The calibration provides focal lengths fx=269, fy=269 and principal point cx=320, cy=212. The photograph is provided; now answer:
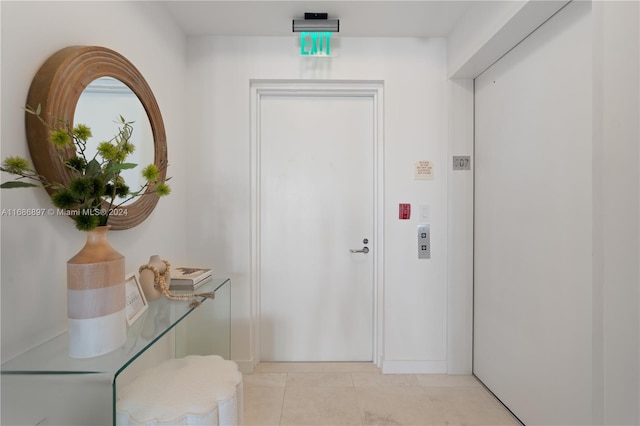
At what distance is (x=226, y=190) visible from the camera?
2.03 metres

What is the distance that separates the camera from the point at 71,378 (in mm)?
963

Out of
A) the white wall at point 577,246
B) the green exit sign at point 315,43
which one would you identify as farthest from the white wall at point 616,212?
the green exit sign at point 315,43

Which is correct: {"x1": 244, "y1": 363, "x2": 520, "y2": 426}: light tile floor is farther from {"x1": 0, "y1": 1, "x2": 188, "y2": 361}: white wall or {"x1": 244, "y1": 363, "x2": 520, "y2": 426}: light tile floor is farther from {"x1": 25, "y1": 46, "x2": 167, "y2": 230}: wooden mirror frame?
{"x1": 25, "y1": 46, "x2": 167, "y2": 230}: wooden mirror frame

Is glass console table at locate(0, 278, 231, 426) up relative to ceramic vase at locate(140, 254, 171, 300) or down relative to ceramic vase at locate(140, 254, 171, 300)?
down

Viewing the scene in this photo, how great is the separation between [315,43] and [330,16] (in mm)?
194

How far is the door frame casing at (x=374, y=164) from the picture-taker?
6.72 feet

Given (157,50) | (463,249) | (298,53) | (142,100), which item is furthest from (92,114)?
(463,249)

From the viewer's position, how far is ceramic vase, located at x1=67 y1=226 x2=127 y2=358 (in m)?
0.82

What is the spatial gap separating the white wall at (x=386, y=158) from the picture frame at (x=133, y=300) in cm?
86

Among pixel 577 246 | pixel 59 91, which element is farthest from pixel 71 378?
pixel 577 246

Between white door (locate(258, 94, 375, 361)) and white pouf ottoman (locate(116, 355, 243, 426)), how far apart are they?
860 mm

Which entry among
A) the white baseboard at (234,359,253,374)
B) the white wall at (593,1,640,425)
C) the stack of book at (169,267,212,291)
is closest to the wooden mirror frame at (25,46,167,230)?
the stack of book at (169,267,212,291)

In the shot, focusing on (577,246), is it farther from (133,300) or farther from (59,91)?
(59,91)

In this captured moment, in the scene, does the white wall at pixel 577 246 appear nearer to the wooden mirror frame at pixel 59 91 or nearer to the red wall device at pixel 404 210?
the red wall device at pixel 404 210
